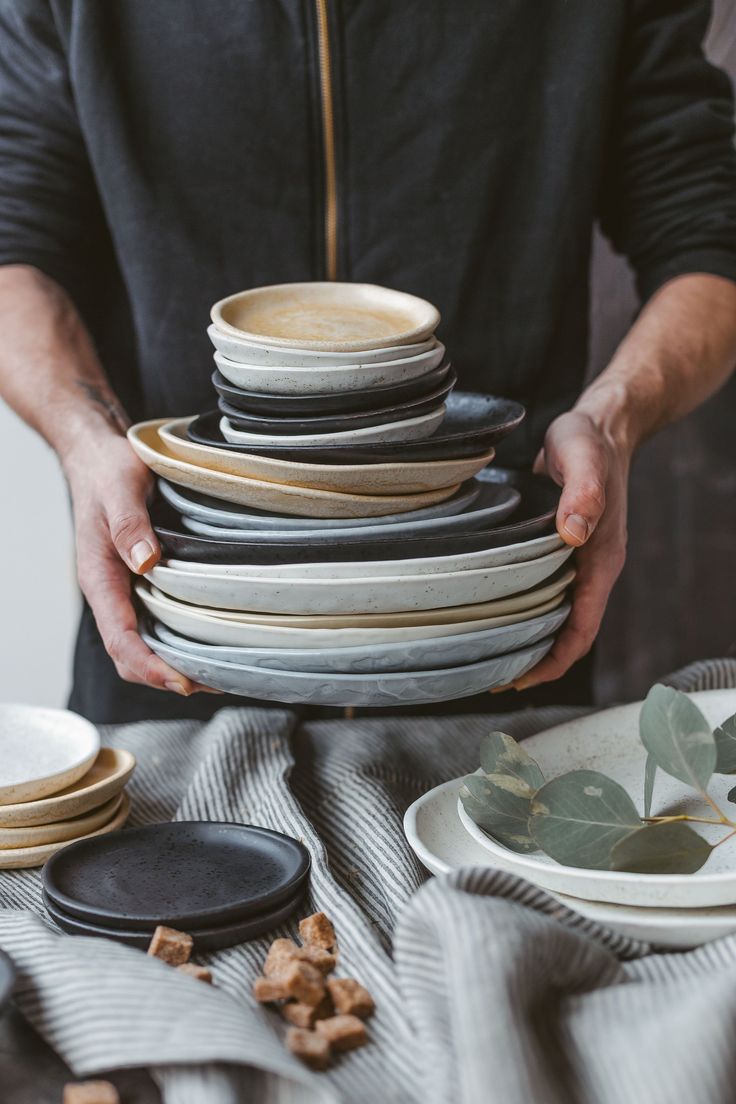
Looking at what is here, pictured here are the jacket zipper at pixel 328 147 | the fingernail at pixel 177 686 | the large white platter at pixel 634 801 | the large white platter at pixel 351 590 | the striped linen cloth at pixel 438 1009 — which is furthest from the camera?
the jacket zipper at pixel 328 147

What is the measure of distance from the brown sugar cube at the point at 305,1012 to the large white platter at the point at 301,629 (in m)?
0.22

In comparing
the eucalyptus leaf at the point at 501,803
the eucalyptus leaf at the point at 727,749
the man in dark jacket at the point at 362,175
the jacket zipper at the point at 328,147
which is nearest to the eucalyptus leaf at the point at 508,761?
the eucalyptus leaf at the point at 501,803

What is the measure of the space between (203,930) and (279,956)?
5 centimetres

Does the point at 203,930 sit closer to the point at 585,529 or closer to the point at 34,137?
the point at 585,529

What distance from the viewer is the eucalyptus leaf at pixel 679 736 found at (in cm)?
65

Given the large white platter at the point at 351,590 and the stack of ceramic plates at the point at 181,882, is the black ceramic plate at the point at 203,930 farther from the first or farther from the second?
the large white platter at the point at 351,590

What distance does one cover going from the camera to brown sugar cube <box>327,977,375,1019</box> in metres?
0.59

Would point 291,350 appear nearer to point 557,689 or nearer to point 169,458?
point 169,458

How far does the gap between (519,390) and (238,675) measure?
2.16 ft

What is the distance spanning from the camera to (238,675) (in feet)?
2.46

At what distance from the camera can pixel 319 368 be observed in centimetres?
73

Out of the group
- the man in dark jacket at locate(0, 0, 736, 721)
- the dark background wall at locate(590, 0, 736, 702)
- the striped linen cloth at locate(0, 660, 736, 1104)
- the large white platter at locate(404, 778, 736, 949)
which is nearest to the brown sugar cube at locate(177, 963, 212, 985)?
the striped linen cloth at locate(0, 660, 736, 1104)

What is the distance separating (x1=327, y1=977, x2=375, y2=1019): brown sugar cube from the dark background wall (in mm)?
1679

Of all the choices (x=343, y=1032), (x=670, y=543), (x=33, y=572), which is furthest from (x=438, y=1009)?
(x=33, y=572)
